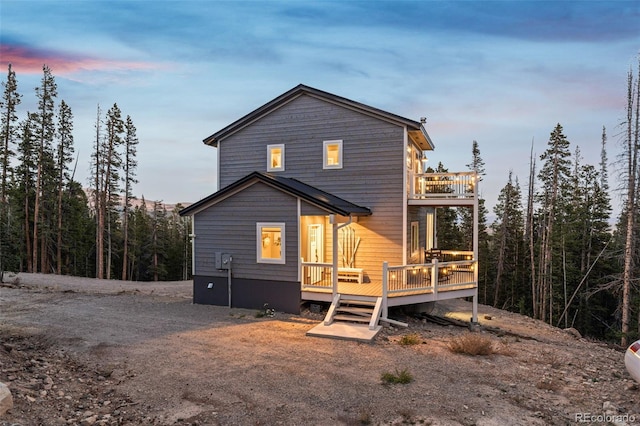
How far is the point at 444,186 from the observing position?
1376cm

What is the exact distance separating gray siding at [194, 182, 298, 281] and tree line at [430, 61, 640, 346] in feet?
61.3

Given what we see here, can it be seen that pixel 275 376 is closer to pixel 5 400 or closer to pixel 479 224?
pixel 5 400

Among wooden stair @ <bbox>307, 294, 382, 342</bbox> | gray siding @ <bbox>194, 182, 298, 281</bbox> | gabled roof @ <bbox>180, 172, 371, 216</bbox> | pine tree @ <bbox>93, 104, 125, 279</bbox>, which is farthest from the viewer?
pine tree @ <bbox>93, 104, 125, 279</bbox>

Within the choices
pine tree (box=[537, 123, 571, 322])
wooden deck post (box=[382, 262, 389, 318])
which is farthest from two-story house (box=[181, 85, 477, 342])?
pine tree (box=[537, 123, 571, 322])

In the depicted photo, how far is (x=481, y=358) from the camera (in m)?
8.20

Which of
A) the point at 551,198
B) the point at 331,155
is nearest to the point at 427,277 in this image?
the point at 331,155

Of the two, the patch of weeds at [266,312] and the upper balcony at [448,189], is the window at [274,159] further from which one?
the patch of weeds at [266,312]

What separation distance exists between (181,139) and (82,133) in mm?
20415

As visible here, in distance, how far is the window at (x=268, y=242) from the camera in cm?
1227

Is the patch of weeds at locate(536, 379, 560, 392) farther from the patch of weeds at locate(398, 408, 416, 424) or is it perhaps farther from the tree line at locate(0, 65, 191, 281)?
the tree line at locate(0, 65, 191, 281)

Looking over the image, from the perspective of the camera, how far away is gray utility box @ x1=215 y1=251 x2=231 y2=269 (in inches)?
499

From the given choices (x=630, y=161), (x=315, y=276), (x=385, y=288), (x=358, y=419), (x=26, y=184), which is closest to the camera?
(x=358, y=419)

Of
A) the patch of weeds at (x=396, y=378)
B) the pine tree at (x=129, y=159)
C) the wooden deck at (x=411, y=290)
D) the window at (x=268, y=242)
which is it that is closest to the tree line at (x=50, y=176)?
the pine tree at (x=129, y=159)

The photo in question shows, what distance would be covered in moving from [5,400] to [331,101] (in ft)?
40.1
